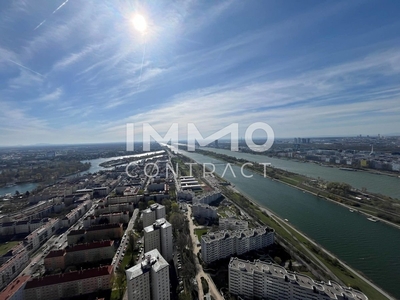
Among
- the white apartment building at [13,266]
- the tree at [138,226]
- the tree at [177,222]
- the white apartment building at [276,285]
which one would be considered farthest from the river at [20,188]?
the white apartment building at [276,285]

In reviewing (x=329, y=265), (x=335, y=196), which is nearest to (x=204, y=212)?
(x=329, y=265)

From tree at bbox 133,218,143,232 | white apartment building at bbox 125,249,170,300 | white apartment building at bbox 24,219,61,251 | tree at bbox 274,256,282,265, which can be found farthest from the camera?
tree at bbox 133,218,143,232

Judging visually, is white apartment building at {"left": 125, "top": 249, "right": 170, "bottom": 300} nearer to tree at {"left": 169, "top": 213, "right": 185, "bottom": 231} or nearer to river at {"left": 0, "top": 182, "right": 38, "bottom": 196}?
tree at {"left": 169, "top": 213, "right": 185, "bottom": 231}

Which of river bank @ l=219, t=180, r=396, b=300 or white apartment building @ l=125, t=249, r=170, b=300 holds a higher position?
white apartment building @ l=125, t=249, r=170, b=300

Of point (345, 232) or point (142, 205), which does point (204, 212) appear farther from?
point (345, 232)

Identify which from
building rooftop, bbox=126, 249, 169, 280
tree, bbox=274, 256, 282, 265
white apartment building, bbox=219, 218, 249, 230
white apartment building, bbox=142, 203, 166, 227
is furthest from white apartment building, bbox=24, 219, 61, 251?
tree, bbox=274, 256, 282, 265

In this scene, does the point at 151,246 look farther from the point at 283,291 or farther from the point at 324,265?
the point at 324,265

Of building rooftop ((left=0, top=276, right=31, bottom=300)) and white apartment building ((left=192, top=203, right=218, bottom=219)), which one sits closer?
building rooftop ((left=0, top=276, right=31, bottom=300))
